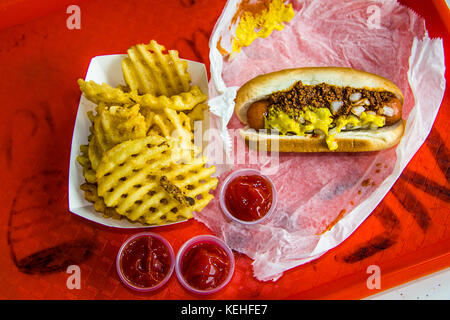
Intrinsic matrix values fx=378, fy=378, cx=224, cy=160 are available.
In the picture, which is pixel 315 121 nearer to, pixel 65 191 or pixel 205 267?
pixel 205 267

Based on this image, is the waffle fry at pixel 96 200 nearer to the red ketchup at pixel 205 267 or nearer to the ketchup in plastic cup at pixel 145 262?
the ketchup in plastic cup at pixel 145 262

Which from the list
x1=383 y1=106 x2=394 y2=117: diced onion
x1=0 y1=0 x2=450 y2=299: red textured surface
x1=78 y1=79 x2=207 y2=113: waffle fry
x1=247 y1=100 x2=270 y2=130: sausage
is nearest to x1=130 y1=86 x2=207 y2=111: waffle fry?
x1=78 y1=79 x2=207 y2=113: waffle fry

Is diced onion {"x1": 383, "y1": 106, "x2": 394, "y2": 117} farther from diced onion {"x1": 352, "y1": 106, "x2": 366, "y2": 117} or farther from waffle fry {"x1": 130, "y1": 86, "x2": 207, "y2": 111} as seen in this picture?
waffle fry {"x1": 130, "y1": 86, "x2": 207, "y2": 111}

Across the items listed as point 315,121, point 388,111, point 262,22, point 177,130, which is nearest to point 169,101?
point 177,130

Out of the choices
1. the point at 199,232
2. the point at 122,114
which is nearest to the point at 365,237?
the point at 199,232

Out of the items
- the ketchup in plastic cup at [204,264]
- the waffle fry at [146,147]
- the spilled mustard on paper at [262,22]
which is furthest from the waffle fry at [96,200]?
the spilled mustard on paper at [262,22]
